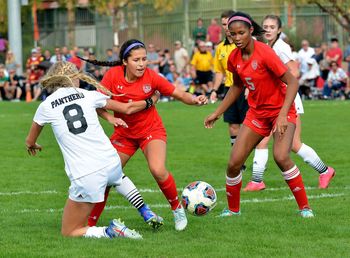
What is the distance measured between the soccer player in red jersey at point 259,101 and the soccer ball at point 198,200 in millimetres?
467

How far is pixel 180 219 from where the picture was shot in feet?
29.4

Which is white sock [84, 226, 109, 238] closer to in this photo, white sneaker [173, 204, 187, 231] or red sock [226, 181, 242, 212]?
white sneaker [173, 204, 187, 231]

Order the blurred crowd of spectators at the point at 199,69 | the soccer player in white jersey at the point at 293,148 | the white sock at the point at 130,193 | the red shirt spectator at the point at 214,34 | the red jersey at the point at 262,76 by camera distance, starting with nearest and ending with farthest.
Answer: the white sock at the point at 130,193 → the red jersey at the point at 262,76 → the soccer player in white jersey at the point at 293,148 → the blurred crowd of spectators at the point at 199,69 → the red shirt spectator at the point at 214,34

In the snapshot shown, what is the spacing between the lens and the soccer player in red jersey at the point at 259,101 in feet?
29.9

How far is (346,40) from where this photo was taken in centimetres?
3972

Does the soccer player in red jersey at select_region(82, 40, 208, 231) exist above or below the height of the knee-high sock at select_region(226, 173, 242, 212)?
above

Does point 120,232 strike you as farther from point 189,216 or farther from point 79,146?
point 189,216

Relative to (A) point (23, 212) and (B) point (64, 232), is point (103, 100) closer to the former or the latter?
(B) point (64, 232)

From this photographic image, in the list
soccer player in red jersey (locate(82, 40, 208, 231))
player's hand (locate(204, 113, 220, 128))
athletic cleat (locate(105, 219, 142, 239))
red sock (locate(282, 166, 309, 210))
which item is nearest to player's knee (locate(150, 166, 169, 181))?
soccer player in red jersey (locate(82, 40, 208, 231))

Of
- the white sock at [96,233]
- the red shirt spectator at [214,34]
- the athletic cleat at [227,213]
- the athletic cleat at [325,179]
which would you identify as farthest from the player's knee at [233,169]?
the red shirt spectator at [214,34]

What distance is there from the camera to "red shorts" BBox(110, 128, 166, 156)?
30.4ft

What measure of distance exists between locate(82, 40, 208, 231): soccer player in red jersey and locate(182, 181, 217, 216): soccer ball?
13 centimetres

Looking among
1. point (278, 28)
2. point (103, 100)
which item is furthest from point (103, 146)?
point (278, 28)

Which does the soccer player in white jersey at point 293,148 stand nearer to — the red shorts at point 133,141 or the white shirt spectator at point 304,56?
the red shorts at point 133,141
